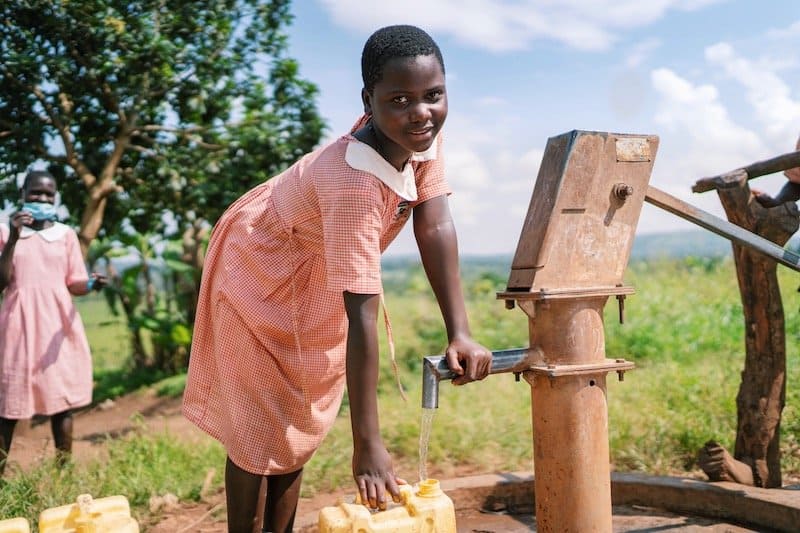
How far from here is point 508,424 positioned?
4309 millimetres

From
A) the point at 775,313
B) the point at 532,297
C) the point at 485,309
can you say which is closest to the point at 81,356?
the point at 532,297

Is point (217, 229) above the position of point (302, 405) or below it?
above

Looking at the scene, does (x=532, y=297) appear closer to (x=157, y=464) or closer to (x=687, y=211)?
(x=687, y=211)

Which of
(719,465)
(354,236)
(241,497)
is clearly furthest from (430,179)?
(719,465)

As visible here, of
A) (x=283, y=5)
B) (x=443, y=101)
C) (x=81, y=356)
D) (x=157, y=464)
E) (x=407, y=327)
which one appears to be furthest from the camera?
(x=407, y=327)

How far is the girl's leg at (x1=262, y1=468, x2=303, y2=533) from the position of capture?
217 cm

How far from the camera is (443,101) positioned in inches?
70.2

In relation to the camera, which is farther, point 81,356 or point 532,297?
point 81,356

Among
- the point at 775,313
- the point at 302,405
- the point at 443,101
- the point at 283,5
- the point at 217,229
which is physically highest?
the point at 283,5

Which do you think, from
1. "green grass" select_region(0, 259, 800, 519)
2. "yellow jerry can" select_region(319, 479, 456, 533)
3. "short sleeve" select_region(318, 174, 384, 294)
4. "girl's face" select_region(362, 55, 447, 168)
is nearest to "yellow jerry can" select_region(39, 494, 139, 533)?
"yellow jerry can" select_region(319, 479, 456, 533)

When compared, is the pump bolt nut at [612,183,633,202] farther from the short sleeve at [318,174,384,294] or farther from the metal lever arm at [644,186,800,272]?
the short sleeve at [318,174,384,294]

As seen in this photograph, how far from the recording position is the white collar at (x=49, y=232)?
3986 mm

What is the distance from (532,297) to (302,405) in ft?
2.20

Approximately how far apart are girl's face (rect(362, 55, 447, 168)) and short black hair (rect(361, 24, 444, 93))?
2cm
